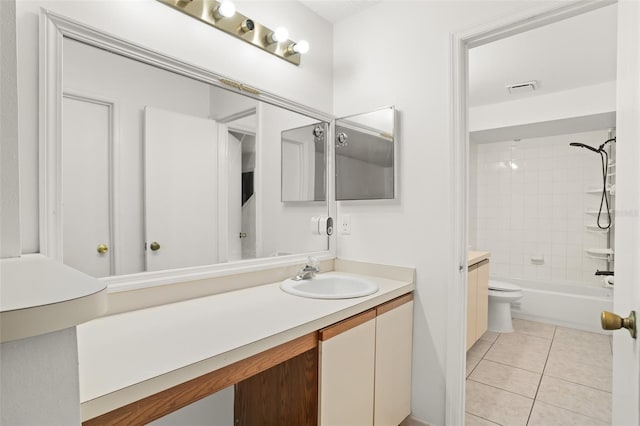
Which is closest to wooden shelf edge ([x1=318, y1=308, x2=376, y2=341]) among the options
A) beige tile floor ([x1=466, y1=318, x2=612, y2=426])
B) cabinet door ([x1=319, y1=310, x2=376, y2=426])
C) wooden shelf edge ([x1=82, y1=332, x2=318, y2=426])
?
cabinet door ([x1=319, y1=310, x2=376, y2=426])

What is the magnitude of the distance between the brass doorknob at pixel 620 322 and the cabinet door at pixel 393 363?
89 cm

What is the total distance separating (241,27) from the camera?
156 cm

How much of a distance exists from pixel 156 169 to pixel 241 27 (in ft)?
2.60

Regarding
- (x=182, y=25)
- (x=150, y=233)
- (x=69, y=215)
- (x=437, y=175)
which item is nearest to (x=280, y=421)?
(x=150, y=233)

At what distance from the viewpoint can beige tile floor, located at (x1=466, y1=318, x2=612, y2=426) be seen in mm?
1882

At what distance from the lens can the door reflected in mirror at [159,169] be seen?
1.14 m

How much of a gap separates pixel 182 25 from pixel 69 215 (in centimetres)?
87

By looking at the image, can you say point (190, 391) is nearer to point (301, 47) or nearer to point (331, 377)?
point (331, 377)

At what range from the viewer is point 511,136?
→ 12.5 feet

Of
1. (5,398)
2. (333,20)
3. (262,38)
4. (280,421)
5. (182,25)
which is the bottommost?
(280,421)

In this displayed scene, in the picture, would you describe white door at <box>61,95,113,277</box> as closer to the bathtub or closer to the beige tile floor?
the beige tile floor

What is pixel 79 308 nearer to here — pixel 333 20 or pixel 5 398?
pixel 5 398

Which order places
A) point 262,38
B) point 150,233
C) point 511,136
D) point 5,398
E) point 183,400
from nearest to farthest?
point 5,398 < point 183,400 < point 150,233 < point 262,38 < point 511,136

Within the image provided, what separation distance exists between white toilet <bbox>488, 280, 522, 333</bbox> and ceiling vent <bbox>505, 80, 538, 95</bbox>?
6.18 feet
